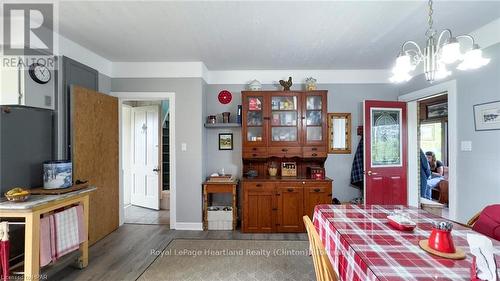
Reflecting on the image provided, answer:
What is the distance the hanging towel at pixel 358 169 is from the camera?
3649mm

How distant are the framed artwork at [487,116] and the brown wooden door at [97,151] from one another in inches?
173

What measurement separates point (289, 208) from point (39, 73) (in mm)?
3213

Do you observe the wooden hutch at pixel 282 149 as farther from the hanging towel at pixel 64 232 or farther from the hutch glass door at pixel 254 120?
the hanging towel at pixel 64 232

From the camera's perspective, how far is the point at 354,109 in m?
3.81

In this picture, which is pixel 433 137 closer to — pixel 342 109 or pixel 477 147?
pixel 342 109

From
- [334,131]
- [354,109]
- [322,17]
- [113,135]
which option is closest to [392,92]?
[354,109]

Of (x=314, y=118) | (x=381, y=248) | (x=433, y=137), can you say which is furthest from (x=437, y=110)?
(x=381, y=248)

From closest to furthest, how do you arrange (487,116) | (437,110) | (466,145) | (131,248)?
(487,116)
(466,145)
(131,248)
(437,110)

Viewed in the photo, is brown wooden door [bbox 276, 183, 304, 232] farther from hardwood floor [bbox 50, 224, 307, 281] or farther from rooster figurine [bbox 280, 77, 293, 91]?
rooster figurine [bbox 280, 77, 293, 91]

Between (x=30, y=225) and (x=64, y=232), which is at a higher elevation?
(x=30, y=225)

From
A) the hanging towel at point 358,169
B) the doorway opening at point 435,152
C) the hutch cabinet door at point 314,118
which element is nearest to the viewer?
the hutch cabinet door at point 314,118

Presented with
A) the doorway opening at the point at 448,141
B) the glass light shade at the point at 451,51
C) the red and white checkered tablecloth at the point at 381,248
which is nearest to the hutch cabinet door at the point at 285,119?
the red and white checkered tablecloth at the point at 381,248

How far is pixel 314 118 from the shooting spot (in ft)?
11.3

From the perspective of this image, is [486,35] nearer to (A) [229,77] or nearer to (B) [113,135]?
(A) [229,77]
